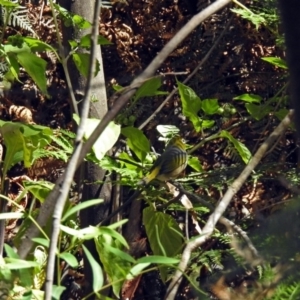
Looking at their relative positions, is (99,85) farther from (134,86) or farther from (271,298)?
(271,298)

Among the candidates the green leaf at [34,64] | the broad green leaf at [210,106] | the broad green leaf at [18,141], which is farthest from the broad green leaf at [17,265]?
the broad green leaf at [210,106]

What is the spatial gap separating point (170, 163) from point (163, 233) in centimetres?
40

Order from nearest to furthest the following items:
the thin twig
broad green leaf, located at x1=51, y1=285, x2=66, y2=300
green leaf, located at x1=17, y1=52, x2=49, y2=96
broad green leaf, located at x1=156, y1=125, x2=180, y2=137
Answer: broad green leaf, located at x1=51, y1=285, x2=66, y2=300, the thin twig, green leaf, located at x1=17, y1=52, x2=49, y2=96, broad green leaf, located at x1=156, y1=125, x2=180, y2=137

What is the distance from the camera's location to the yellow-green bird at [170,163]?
1.79 metres

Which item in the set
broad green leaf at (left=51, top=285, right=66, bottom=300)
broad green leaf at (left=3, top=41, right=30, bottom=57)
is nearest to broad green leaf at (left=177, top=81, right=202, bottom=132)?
broad green leaf at (left=3, top=41, right=30, bottom=57)

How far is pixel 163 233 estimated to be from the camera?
1.57 meters

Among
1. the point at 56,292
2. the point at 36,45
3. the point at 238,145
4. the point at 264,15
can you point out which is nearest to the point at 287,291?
the point at 56,292

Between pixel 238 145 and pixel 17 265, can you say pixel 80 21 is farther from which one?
pixel 17 265

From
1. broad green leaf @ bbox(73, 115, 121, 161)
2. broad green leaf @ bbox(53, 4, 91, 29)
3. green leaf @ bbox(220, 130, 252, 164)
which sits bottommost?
green leaf @ bbox(220, 130, 252, 164)

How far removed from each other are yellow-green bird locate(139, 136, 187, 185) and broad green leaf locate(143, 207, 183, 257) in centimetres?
15

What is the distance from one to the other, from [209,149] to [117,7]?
0.65 metres

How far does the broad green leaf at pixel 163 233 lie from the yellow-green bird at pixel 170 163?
0.15m

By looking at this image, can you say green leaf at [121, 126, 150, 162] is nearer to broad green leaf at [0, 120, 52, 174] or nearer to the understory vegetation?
the understory vegetation

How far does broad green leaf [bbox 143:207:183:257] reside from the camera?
154 cm
